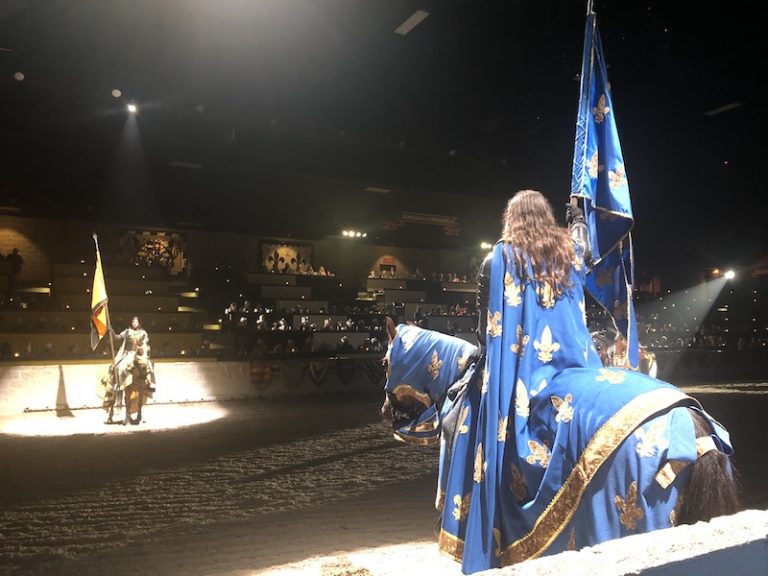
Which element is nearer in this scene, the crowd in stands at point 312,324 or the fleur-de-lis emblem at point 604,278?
the fleur-de-lis emblem at point 604,278

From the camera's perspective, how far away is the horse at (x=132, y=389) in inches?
357

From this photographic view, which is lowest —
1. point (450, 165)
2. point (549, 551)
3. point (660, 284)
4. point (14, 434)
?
point (14, 434)

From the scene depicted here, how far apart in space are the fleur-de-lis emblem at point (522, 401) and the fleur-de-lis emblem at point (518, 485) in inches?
8.1

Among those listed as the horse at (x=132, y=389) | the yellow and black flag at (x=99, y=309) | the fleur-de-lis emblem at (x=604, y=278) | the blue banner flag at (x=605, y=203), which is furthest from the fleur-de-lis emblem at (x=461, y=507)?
the yellow and black flag at (x=99, y=309)

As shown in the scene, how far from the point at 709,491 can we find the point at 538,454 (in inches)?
22.7

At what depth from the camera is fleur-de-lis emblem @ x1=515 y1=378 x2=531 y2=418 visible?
2288mm

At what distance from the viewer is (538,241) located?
8.21 feet

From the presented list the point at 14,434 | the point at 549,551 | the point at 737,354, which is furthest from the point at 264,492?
the point at 737,354

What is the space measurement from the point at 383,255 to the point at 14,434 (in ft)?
38.8

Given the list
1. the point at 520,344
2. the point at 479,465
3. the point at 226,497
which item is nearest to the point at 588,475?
the point at 479,465

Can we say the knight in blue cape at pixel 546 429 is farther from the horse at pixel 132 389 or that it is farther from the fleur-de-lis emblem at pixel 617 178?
the horse at pixel 132 389

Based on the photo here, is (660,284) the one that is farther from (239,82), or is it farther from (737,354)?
(239,82)

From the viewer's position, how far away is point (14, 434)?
8.04 m

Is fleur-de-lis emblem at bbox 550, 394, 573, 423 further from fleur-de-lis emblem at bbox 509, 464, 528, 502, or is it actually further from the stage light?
the stage light
